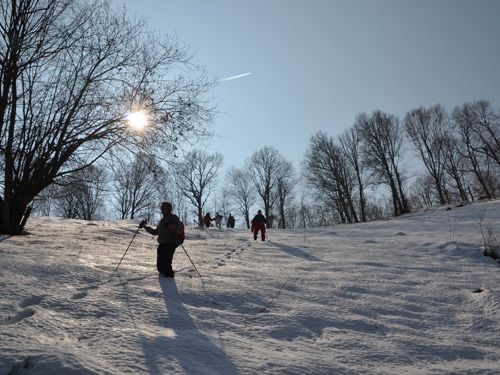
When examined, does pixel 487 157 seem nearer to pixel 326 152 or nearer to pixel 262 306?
pixel 326 152

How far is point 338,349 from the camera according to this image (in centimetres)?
279

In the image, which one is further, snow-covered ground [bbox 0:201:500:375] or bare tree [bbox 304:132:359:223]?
bare tree [bbox 304:132:359:223]

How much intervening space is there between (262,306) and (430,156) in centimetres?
3160

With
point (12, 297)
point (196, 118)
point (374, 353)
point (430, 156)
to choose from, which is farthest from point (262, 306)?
point (430, 156)

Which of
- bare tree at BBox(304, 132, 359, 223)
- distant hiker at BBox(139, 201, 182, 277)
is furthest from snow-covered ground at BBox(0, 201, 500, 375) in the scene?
bare tree at BBox(304, 132, 359, 223)

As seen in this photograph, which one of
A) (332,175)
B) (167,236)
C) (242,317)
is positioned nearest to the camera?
(242,317)

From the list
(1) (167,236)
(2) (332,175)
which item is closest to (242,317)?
(1) (167,236)

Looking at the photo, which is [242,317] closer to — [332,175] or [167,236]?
[167,236]

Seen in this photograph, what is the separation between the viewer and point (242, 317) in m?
3.50

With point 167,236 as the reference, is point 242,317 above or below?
below

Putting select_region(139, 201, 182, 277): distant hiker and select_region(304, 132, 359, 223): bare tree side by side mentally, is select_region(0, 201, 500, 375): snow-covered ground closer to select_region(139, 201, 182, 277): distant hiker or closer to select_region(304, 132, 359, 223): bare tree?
select_region(139, 201, 182, 277): distant hiker

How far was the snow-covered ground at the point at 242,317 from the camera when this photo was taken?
225cm

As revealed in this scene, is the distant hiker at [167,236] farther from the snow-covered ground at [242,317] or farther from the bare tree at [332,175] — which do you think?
the bare tree at [332,175]

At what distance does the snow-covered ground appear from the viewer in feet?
7.39
